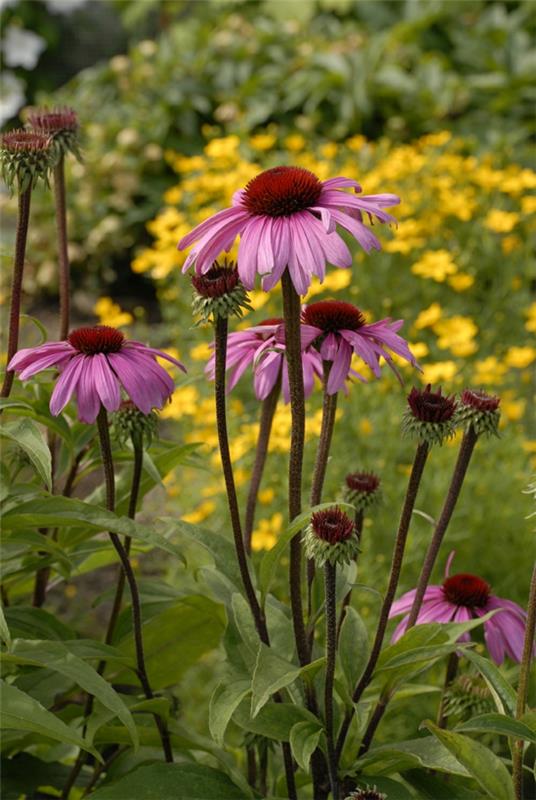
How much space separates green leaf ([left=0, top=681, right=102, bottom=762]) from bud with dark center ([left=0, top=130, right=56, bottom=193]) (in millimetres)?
502

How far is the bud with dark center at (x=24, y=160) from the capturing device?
1.09 metres

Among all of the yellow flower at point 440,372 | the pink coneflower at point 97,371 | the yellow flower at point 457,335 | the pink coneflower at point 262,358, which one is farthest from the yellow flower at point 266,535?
the pink coneflower at point 97,371

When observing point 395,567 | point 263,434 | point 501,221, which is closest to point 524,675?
point 395,567

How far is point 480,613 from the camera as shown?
1.25 meters

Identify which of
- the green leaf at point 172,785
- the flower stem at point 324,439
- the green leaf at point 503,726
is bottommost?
the green leaf at point 172,785

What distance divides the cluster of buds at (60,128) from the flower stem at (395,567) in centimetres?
56

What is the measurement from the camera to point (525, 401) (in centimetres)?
288

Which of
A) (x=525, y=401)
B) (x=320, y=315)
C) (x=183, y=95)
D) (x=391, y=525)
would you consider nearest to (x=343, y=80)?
(x=183, y=95)

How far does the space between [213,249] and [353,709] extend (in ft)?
1.65

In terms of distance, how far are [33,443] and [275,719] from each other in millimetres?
369

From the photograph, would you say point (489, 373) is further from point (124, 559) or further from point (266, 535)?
point (124, 559)

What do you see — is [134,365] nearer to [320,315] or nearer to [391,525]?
[320,315]

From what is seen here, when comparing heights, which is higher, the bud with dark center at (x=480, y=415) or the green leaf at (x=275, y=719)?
the bud with dark center at (x=480, y=415)

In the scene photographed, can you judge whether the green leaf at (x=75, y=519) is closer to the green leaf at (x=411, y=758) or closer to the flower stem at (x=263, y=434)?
the flower stem at (x=263, y=434)
